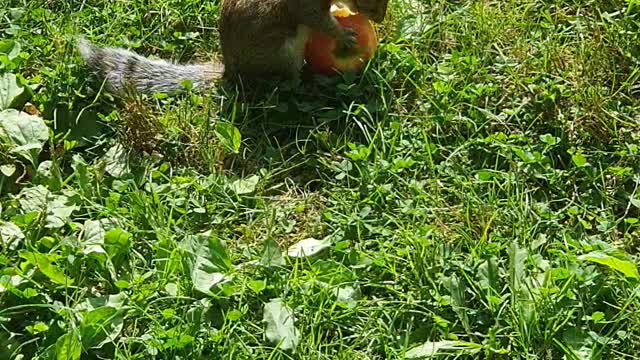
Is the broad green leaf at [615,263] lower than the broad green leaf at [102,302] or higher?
higher

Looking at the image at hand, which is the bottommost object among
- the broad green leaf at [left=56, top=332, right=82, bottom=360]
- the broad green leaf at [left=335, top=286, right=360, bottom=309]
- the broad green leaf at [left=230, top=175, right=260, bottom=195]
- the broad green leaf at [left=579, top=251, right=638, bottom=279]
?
the broad green leaf at [left=56, top=332, right=82, bottom=360]

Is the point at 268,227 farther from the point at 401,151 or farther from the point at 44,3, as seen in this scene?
the point at 44,3

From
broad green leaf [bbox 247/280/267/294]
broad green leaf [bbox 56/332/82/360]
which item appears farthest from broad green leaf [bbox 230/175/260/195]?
broad green leaf [bbox 56/332/82/360]

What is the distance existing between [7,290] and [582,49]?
2526 millimetres

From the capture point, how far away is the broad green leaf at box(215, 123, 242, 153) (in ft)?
13.6

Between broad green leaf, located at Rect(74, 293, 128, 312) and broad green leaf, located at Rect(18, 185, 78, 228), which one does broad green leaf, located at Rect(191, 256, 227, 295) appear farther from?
broad green leaf, located at Rect(18, 185, 78, 228)

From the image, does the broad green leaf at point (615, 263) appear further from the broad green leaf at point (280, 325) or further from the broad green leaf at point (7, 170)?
the broad green leaf at point (7, 170)

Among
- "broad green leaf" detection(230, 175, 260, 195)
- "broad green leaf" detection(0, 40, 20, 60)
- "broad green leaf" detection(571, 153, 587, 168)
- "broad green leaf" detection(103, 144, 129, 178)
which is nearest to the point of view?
"broad green leaf" detection(571, 153, 587, 168)

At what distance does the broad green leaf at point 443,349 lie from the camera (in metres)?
3.23

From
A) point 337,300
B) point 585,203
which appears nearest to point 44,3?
point 337,300

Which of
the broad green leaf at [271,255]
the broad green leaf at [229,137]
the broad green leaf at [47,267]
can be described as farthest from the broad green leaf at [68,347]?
the broad green leaf at [229,137]

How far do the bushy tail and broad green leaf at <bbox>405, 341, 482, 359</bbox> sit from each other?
1.73 meters

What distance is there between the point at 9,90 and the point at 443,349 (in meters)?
2.17

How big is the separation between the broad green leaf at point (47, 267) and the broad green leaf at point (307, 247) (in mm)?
782
